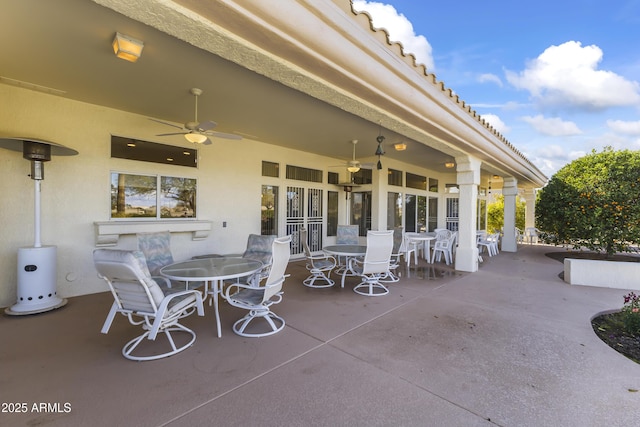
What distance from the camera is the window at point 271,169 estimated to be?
23.3ft

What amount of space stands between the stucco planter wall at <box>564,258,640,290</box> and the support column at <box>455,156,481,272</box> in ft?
5.73

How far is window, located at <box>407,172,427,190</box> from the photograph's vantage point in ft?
33.7

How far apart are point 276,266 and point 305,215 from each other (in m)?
5.03

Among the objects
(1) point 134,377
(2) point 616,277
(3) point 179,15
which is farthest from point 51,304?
(2) point 616,277

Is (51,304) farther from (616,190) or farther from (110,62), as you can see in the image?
(616,190)

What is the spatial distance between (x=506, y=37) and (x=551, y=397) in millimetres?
8537

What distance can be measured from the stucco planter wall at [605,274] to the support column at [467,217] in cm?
175

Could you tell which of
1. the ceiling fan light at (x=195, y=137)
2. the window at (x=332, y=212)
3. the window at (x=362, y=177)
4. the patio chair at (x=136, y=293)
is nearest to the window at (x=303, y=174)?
the window at (x=332, y=212)

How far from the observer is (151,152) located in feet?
17.1

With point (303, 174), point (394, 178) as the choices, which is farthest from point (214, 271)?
point (394, 178)

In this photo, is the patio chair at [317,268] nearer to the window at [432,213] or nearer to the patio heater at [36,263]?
the patio heater at [36,263]

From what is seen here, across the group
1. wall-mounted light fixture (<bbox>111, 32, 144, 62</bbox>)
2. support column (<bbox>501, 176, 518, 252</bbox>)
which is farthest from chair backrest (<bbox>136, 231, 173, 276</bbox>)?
support column (<bbox>501, 176, 518, 252</bbox>)

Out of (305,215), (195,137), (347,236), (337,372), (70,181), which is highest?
(195,137)

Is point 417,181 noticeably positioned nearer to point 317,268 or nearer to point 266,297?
point 317,268
